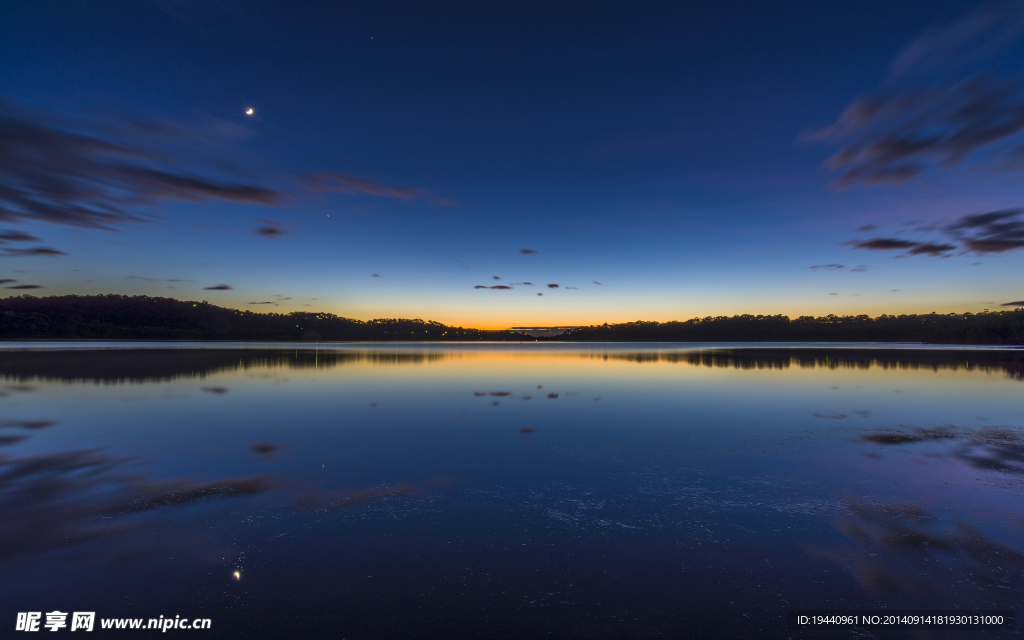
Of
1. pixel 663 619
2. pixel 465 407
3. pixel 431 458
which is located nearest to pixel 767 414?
pixel 465 407

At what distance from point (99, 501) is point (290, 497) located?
2.66 meters

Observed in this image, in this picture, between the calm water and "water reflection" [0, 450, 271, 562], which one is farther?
"water reflection" [0, 450, 271, 562]

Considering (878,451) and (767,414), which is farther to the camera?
(767,414)

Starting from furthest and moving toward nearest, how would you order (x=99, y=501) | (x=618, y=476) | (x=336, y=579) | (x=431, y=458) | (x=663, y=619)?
(x=431, y=458) < (x=618, y=476) < (x=99, y=501) < (x=336, y=579) < (x=663, y=619)

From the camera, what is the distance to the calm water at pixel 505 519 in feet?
13.4

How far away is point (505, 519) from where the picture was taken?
588 cm

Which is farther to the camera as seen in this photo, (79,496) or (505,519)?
(79,496)

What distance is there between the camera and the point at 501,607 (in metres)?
4.04

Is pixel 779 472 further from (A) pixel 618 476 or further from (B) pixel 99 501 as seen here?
(B) pixel 99 501

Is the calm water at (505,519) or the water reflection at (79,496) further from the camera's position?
the water reflection at (79,496)

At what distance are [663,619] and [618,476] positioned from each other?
12.2 feet

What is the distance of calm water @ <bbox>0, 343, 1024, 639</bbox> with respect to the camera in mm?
4086

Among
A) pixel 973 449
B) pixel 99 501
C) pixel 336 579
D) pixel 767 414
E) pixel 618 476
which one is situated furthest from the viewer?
pixel 767 414

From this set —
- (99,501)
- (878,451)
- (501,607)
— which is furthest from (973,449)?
(99,501)
